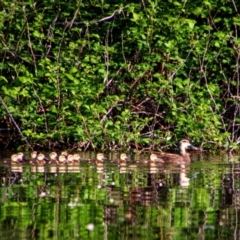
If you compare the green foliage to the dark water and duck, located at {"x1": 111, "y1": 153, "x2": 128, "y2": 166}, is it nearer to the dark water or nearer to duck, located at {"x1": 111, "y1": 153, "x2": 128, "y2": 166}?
duck, located at {"x1": 111, "y1": 153, "x2": 128, "y2": 166}

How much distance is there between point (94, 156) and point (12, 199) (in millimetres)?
5985

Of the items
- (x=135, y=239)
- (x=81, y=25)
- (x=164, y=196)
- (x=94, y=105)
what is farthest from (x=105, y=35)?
(x=135, y=239)

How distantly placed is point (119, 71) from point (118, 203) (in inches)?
318

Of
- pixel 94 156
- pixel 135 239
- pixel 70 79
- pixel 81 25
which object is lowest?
pixel 135 239

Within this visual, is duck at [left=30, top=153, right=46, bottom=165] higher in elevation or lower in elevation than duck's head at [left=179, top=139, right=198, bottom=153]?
lower

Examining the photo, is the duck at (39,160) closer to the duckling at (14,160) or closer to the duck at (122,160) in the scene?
the duckling at (14,160)

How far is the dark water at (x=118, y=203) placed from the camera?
9.34 meters

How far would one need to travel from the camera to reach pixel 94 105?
17.9 metres

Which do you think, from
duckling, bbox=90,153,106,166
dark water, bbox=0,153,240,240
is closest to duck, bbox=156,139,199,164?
duckling, bbox=90,153,106,166

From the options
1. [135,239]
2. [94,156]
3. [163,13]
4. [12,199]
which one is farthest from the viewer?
[163,13]

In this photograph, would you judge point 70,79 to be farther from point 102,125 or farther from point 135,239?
point 135,239

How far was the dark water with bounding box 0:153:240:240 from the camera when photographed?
934 cm

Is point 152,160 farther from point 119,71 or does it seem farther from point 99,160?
point 119,71

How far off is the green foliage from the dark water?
287cm
